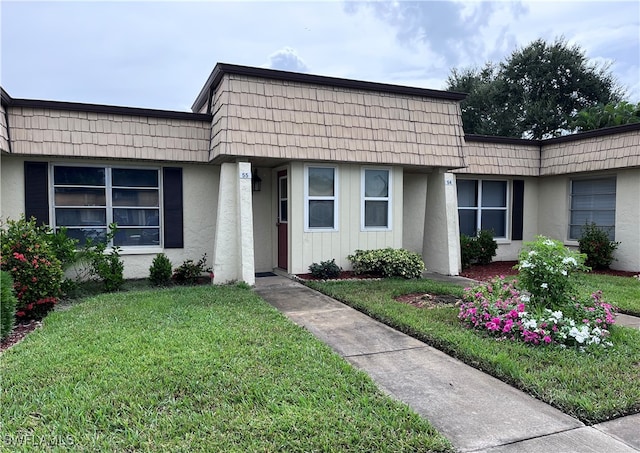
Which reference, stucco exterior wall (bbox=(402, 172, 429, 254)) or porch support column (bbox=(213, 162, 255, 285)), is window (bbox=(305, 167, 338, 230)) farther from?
stucco exterior wall (bbox=(402, 172, 429, 254))

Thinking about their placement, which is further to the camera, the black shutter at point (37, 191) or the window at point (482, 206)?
the window at point (482, 206)

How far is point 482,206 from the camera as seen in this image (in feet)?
38.0

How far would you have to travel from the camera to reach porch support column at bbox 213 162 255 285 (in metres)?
7.81

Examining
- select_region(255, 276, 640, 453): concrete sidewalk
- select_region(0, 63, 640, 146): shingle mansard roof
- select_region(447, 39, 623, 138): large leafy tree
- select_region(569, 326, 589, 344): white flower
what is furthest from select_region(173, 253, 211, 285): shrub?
select_region(447, 39, 623, 138): large leafy tree

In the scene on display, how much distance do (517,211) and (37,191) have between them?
11638 mm

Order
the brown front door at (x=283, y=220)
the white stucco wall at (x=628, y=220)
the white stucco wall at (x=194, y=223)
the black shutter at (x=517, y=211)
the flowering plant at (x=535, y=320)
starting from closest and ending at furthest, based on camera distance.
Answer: the flowering plant at (x=535, y=320) < the white stucco wall at (x=194, y=223) < the brown front door at (x=283, y=220) < the white stucco wall at (x=628, y=220) < the black shutter at (x=517, y=211)

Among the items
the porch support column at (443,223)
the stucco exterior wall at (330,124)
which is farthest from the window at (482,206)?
the stucco exterior wall at (330,124)

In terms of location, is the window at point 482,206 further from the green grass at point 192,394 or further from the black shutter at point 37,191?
the black shutter at point 37,191

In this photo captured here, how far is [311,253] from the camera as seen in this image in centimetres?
862

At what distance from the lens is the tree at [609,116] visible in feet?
57.1

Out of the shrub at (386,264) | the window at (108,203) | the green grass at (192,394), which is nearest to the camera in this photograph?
the green grass at (192,394)

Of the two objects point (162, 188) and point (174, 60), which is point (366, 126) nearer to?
point (162, 188)

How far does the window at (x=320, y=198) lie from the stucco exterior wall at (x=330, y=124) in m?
0.48

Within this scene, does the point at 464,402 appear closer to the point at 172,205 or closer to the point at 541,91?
the point at 172,205
